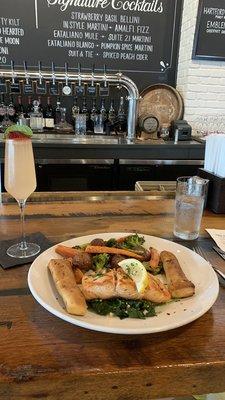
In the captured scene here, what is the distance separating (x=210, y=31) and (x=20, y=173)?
2837 mm

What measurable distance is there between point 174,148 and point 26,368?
2.43 m

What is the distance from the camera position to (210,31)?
9.79 feet

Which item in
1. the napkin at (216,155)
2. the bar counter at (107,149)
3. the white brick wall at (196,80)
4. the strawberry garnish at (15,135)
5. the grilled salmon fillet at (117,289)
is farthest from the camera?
the white brick wall at (196,80)

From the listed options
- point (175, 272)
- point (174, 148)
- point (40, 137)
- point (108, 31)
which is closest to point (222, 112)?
point (174, 148)

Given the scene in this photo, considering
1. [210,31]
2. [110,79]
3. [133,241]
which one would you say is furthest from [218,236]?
[210,31]

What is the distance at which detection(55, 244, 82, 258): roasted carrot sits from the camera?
769 mm

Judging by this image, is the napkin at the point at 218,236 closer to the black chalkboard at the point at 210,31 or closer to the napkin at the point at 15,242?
the napkin at the point at 15,242

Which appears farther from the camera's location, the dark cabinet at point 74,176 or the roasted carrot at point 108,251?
the dark cabinet at point 74,176

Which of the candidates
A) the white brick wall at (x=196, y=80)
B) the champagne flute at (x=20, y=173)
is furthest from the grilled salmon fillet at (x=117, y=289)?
the white brick wall at (x=196, y=80)

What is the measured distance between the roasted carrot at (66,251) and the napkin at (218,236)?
403mm

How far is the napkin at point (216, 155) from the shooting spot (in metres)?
1.14

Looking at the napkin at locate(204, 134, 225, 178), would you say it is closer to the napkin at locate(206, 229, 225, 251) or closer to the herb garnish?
the napkin at locate(206, 229, 225, 251)

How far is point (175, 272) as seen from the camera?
692 millimetres

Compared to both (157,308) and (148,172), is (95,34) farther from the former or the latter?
(157,308)
